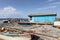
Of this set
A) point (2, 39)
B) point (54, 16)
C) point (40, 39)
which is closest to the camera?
point (2, 39)

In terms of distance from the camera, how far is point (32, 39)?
975 centimetres

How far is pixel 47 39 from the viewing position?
1059 cm

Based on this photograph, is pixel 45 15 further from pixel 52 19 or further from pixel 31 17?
pixel 31 17

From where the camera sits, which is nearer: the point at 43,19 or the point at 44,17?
the point at 44,17

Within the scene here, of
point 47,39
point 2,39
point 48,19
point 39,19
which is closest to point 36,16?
point 39,19

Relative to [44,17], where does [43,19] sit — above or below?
below

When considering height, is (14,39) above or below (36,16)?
below

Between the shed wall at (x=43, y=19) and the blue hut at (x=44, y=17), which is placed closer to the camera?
the blue hut at (x=44, y=17)

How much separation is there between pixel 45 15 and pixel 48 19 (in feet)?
4.37

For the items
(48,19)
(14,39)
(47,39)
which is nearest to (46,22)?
(48,19)

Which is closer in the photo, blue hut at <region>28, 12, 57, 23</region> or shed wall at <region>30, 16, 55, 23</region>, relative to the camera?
blue hut at <region>28, 12, 57, 23</region>

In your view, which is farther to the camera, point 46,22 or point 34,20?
point 34,20

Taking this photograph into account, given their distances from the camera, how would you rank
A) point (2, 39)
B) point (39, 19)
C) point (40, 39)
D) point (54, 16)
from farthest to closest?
point (39, 19) → point (54, 16) → point (40, 39) → point (2, 39)

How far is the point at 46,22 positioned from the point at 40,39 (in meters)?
15.1
